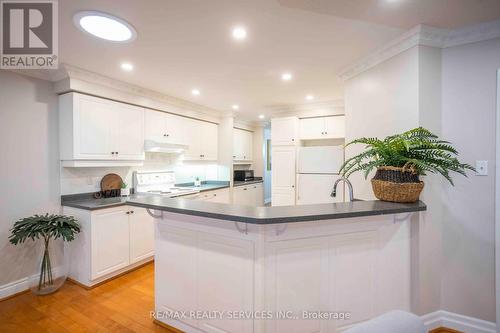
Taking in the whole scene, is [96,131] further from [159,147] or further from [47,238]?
[47,238]

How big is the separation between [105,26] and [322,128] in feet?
11.1

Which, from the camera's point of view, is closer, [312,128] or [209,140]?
[312,128]

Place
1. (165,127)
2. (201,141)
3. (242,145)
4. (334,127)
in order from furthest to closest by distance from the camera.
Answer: (242,145) → (201,141) → (334,127) → (165,127)

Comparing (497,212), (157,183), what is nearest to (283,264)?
(497,212)

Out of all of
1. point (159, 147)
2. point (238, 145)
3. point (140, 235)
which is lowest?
point (140, 235)

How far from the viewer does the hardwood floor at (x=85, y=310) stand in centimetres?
190

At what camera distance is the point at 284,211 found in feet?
4.73

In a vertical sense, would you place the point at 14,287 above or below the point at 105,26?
below

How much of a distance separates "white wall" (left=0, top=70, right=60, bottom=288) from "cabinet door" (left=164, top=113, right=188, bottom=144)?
1401 millimetres

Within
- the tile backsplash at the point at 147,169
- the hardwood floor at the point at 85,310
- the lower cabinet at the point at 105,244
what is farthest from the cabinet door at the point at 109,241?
the tile backsplash at the point at 147,169

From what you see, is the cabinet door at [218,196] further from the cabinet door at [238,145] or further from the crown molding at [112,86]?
the crown molding at [112,86]

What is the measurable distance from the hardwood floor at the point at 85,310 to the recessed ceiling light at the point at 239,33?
7.90ft

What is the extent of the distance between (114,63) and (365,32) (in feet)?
7.89

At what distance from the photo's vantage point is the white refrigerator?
11.9ft
